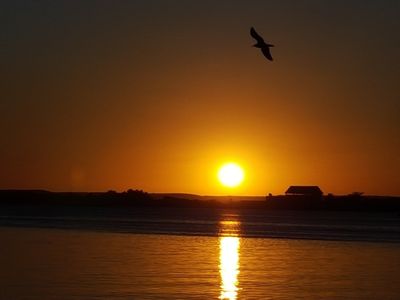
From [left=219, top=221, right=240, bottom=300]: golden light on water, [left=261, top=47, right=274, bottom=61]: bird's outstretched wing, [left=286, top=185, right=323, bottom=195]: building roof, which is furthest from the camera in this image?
[left=286, top=185, right=323, bottom=195]: building roof

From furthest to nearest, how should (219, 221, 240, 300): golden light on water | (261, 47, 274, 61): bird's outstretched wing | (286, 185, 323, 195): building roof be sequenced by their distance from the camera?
(286, 185, 323, 195): building roof → (261, 47, 274, 61): bird's outstretched wing → (219, 221, 240, 300): golden light on water

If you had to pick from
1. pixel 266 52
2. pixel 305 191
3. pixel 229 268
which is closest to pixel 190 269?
pixel 229 268

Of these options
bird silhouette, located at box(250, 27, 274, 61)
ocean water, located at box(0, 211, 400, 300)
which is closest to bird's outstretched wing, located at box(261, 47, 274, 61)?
bird silhouette, located at box(250, 27, 274, 61)

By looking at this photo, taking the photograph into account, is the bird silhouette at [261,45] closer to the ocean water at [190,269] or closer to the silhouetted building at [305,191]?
the ocean water at [190,269]

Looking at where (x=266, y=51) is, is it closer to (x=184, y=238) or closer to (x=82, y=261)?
(x=82, y=261)

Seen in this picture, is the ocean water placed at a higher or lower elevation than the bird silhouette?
lower

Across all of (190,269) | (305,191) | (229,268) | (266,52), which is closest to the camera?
(266,52)

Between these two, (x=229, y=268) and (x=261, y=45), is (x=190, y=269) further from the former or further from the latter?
(x=261, y=45)

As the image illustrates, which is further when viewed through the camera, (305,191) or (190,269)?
(305,191)

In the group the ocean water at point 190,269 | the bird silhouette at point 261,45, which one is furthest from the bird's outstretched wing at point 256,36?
the ocean water at point 190,269

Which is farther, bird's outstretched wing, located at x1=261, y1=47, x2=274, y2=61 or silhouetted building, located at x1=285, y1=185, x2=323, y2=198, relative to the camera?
silhouetted building, located at x1=285, y1=185, x2=323, y2=198

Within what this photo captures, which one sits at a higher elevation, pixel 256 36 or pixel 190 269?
pixel 256 36

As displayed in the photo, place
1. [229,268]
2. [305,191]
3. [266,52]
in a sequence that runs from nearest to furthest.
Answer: [266,52] → [229,268] → [305,191]

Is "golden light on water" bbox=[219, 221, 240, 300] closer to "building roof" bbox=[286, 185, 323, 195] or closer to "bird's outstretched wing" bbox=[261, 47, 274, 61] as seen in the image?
"bird's outstretched wing" bbox=[261, 47, 274, 61]
